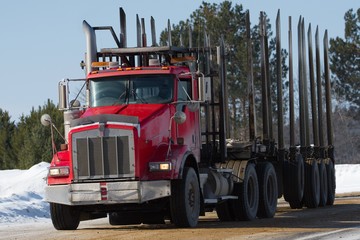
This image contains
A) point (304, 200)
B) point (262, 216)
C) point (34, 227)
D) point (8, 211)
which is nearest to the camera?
point (34, 227)

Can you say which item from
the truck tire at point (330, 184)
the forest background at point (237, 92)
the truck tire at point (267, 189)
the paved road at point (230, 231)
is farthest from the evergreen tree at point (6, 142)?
the paved road at point (230, 231)

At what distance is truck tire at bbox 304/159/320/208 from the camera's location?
2825 cm

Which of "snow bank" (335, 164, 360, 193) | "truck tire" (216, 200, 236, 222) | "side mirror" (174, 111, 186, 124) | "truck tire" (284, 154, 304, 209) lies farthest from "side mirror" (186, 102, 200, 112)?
"snow bank" (335, 164, 360, 193)

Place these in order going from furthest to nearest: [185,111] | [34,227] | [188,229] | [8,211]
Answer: [8,211]
[34,227]
[185,111]
[188,229]

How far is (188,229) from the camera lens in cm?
1858

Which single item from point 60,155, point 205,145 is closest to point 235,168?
point 205,145

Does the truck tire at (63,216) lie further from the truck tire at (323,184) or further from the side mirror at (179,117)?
the truck tire at (323,184)

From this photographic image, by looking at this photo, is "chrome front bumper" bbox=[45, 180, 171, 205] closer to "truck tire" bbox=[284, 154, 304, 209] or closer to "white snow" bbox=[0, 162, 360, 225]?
"white snow" bbox=[0, 162, 360, 225]

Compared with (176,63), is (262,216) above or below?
below

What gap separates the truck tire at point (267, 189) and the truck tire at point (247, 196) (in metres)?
0.35

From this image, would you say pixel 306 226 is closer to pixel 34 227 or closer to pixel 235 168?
pixel 235 168

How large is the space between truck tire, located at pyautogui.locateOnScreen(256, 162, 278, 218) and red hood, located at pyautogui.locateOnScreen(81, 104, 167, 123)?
17.7 ft

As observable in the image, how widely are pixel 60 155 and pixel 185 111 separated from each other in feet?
8.30

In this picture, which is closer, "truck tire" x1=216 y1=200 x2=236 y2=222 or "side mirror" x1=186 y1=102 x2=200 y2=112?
"side mirror" x1=186 y1=102 x2=200 y2=112
